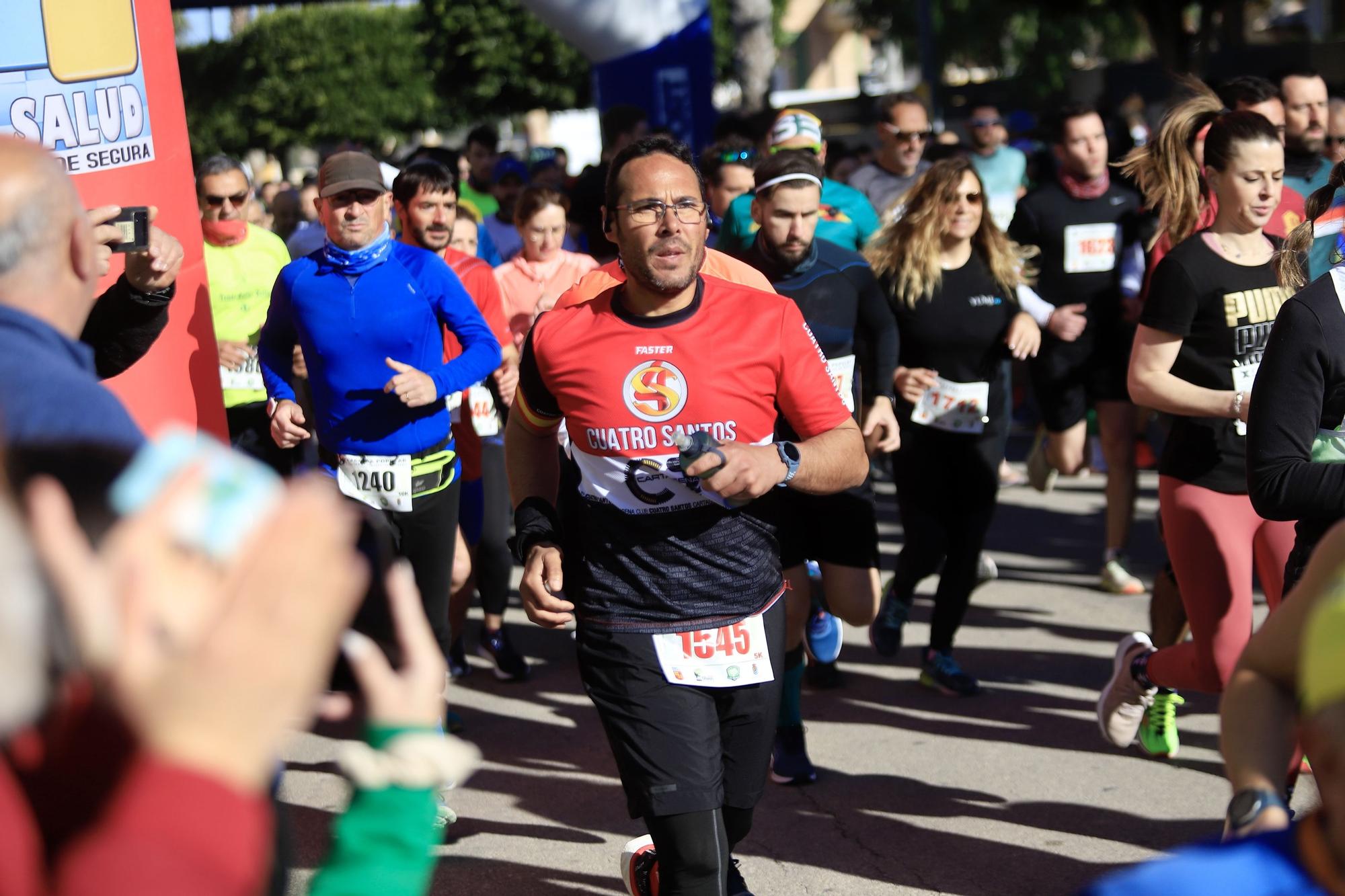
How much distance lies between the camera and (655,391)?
3.56 metres

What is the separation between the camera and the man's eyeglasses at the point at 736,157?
6977 millimetres

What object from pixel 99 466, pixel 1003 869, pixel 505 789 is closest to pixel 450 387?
pixel 505 789

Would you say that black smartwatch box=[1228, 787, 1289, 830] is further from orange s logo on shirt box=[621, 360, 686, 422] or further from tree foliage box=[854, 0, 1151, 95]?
tree foliage box=[854, 0, 1151, 95]

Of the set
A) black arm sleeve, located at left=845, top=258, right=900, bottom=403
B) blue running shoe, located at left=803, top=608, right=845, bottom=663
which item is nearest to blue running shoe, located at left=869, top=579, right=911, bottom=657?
blue running shoe, located at left=803, top=608, right=845, bottom=663

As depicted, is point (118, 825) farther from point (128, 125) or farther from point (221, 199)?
point (221, 199)

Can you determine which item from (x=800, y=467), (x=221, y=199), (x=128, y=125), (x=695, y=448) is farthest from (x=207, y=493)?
(x=221, y=199)

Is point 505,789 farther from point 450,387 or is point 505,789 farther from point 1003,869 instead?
point 1003,869

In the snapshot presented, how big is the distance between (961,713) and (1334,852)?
4482 millimetres

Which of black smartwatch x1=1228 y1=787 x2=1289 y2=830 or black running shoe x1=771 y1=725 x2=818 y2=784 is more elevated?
black smartwatch x1=1228 y1=787 x2=1289 y2=830

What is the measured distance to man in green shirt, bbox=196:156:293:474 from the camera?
6.89 metres

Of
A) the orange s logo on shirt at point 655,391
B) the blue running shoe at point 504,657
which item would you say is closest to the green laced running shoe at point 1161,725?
the orange s logo on shirt at point 655,391

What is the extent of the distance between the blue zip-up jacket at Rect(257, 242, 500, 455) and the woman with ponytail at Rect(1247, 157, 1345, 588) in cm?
268

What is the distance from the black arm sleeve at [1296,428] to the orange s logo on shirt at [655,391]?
1.27 m

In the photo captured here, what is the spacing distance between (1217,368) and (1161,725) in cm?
126
